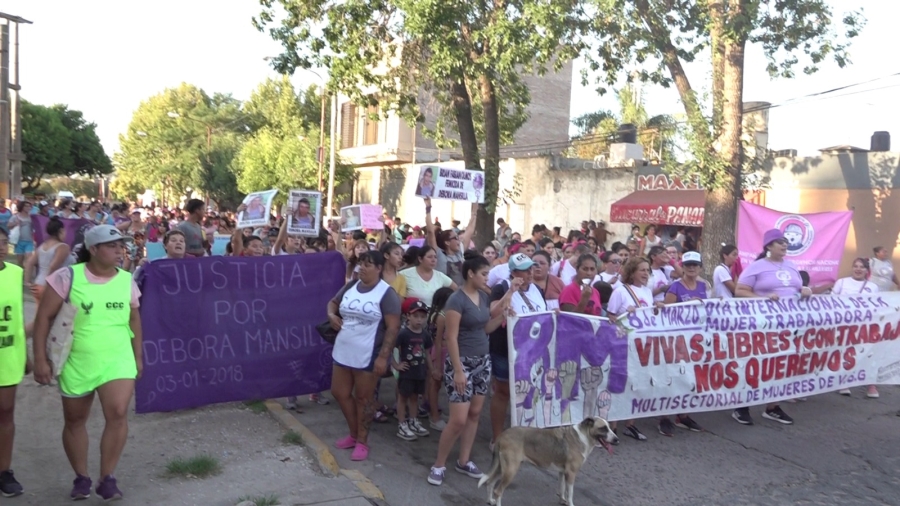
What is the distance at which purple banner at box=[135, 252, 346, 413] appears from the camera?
6316 mm

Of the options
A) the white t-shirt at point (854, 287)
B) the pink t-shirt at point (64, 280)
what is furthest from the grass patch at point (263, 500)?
the white t-shirt at point (854, 287)

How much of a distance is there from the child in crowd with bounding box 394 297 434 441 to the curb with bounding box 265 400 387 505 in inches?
31.5

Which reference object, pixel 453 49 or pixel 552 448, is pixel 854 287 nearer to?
pixel 552 448

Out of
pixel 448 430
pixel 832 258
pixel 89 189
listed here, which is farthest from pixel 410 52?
pixel 89 189

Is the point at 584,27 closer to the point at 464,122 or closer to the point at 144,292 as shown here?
the point at 464,122

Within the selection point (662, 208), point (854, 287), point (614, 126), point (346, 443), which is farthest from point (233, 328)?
point (614, 126)

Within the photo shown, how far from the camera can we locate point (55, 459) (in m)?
5.43

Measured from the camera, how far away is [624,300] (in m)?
6.59

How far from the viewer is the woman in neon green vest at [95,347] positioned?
4.38 meters

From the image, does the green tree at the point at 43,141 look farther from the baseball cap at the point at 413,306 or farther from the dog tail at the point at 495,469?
the dog tail at the point at 495,469

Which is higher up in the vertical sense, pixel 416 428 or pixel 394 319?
pixel 394 319

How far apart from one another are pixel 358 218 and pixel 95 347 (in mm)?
4892

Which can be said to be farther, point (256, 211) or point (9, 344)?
point (256, 211)

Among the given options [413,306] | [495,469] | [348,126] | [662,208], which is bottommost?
[495,469]
